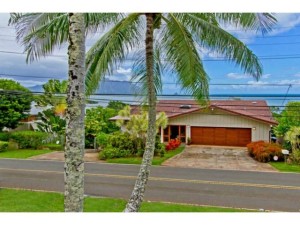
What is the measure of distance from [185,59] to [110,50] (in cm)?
80

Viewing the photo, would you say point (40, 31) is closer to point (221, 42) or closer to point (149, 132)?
point (149, 132)

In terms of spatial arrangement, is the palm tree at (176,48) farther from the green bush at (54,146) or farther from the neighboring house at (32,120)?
the neighboring house at (32,120)

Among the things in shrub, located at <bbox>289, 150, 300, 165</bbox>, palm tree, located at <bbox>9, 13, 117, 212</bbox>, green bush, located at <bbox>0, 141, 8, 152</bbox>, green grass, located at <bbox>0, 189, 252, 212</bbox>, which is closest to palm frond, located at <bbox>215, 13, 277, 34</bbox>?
palm tree, located at <bbox>9, 13, 117, 212</bbox>

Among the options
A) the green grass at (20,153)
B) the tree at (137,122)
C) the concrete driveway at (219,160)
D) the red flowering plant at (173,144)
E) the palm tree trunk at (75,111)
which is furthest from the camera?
the red flowering plant at (173,144)

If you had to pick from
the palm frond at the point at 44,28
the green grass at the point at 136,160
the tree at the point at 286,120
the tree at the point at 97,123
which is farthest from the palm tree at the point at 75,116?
the tree at the point at 97,123

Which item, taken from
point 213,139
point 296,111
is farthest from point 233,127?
point 296,111

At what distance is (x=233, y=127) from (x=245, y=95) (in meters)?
3.14

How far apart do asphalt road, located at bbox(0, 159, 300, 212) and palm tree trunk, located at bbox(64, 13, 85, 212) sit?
280 cm

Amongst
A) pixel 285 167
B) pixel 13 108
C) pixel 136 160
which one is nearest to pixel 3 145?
pixel 13 108

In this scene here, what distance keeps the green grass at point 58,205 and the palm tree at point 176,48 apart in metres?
0.69

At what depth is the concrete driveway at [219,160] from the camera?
758 cm

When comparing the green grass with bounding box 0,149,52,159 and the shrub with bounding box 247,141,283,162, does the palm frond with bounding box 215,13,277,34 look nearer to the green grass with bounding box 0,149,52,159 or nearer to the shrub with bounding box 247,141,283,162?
the shrub with bounding box 247,141,283,162

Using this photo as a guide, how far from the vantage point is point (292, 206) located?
15.3 feet
